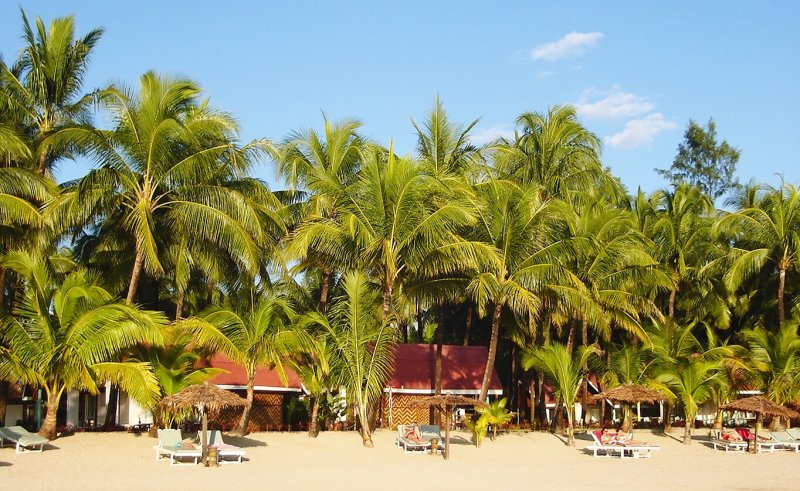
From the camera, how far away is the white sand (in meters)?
16.6

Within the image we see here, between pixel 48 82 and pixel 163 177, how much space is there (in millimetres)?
4410

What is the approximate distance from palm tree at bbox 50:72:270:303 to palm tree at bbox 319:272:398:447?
293 centimetres

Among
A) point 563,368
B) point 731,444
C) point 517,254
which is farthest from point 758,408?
point 517,254

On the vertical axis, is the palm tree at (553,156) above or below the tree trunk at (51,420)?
above

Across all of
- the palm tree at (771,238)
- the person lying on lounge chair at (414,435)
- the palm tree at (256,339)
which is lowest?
the person lying on lounge chair at (414,435)

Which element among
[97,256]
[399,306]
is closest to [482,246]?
[399,306]

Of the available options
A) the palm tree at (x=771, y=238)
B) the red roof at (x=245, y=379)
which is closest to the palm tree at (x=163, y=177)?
the red roof at (x=245, y=379)

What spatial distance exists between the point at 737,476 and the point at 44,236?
60.3 ft

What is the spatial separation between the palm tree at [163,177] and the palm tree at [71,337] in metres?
2.13

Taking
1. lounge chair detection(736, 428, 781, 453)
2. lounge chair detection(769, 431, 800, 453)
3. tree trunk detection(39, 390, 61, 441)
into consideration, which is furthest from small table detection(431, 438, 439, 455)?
lounge chair detection(769, 431, 800, 453)

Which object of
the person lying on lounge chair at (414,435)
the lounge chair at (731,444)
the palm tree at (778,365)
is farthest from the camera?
the palm tree at (778,365)

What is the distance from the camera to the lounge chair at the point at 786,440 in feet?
85.1

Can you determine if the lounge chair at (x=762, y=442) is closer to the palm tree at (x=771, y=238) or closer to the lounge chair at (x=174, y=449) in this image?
the palm tree at (x=771, y=238)

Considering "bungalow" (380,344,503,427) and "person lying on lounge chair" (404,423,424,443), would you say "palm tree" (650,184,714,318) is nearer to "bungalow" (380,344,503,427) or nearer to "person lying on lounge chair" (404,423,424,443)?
"bungalow" (380,344,503,427)
